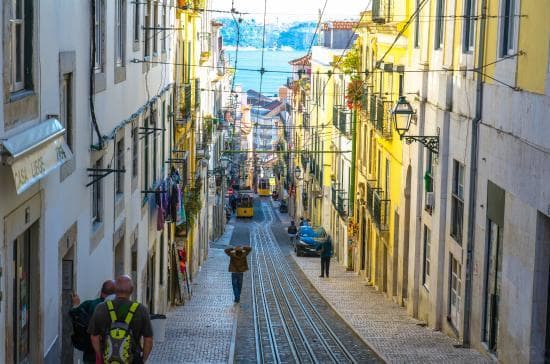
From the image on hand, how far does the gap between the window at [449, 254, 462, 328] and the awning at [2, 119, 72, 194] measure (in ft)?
33.1

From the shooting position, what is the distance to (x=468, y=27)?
17.9 m

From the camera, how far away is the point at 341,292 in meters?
27.8

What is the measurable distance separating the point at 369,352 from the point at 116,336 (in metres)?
9.36

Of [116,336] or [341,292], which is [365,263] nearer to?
[341,292]

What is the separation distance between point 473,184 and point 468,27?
3.01m

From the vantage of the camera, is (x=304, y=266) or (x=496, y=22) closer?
(x=496, y=22)

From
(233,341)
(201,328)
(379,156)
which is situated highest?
(379,156)

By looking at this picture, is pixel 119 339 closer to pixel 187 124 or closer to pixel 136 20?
pixel 136 20

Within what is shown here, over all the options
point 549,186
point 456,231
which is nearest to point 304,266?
point 456,231

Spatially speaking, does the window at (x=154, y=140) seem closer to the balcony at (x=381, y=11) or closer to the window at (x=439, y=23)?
the window at (x=439, y=23)

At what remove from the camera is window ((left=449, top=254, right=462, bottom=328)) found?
1795 cm

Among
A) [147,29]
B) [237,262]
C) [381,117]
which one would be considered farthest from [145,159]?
[381,117]

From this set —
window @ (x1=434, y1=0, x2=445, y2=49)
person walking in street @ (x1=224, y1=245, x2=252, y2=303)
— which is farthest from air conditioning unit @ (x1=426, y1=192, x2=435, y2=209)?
person walking in street @ (x1=224, y1=245, x2=252, y2=303)

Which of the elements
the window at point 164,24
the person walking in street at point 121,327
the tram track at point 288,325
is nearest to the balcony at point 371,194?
the tram track at point 288,325
